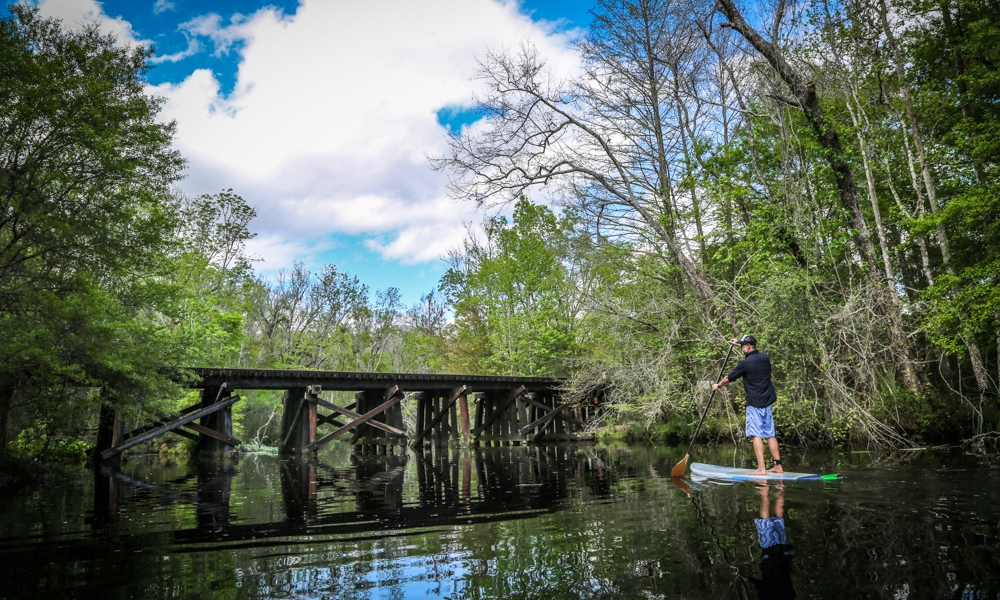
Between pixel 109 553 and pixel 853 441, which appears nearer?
pixel 109 553

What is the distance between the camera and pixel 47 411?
10.5 m

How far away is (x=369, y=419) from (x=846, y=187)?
13534 mm

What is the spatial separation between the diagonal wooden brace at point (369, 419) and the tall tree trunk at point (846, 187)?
41.6 ft

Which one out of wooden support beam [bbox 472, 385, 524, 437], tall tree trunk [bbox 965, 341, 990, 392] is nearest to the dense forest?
tall tree trunk [bbox 965, 341, 990, 392]

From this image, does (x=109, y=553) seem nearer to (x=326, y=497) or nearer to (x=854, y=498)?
(x=326, y=497)

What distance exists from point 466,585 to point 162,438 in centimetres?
2349

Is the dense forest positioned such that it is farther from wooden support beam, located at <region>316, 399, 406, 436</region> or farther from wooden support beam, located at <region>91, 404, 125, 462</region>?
wooden support beam, located at <region>316, 399, 406, 436</region>

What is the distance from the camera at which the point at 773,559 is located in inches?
110

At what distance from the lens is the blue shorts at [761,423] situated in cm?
635

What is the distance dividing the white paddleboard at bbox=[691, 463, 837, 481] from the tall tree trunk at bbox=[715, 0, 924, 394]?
4.93 m

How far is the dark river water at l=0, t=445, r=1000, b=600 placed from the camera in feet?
8.31

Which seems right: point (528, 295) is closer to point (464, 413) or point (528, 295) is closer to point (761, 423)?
point (464, 413)

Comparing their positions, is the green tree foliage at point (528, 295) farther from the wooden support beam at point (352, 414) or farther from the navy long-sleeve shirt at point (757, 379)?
the navy long-sleeve shirt at point (757, 379)

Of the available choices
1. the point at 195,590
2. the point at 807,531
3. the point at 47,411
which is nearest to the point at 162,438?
the point at 47,411
